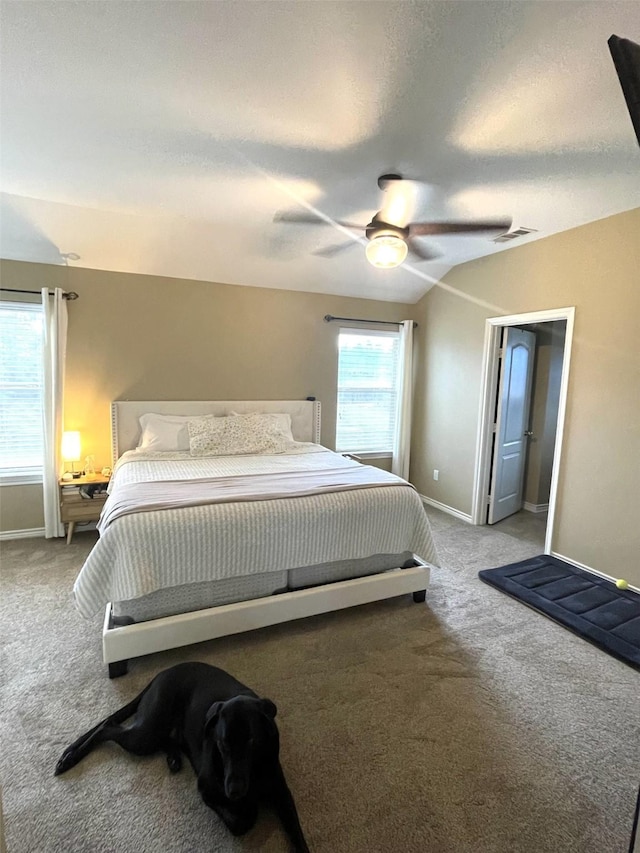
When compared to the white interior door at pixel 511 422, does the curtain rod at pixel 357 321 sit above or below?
above

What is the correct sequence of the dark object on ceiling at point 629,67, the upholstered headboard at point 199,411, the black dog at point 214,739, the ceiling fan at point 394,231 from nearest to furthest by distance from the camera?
the dark object on ceiling at point 629,67
the black dog at point 214,739
the ceiling fan at point 394,231
the upholstered headboard at point 199,411

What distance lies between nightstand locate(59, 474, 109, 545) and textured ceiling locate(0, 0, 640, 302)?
6.27ft

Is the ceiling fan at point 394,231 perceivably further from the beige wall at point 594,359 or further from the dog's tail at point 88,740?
the dog's tail at point 88,740

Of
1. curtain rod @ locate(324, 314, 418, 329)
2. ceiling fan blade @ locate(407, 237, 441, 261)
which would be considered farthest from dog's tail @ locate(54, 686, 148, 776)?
curtain rod @ locate(324, 314, 418, 329)

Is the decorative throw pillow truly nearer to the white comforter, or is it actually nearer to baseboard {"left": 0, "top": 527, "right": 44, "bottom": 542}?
the white comforter

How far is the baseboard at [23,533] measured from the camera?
145 inches

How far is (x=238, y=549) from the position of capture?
2.33m

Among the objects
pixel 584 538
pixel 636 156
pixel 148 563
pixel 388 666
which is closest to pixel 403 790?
pixel 388 666

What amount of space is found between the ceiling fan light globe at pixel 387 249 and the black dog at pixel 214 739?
2235 mm

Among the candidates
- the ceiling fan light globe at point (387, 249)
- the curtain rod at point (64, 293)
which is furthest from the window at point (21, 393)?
the ceiling fan light globe at point (387, 249)

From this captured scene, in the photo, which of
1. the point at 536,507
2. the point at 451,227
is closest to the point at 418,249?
the point at 451,227

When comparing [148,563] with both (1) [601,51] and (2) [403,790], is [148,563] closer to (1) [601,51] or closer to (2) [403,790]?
(2) [403,790]

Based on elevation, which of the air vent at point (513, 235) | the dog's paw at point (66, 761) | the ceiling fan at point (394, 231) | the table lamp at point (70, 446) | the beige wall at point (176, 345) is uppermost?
the air vent at point (513, 235)

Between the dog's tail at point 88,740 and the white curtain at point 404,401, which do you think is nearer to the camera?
the dog's tail at point 88,740
